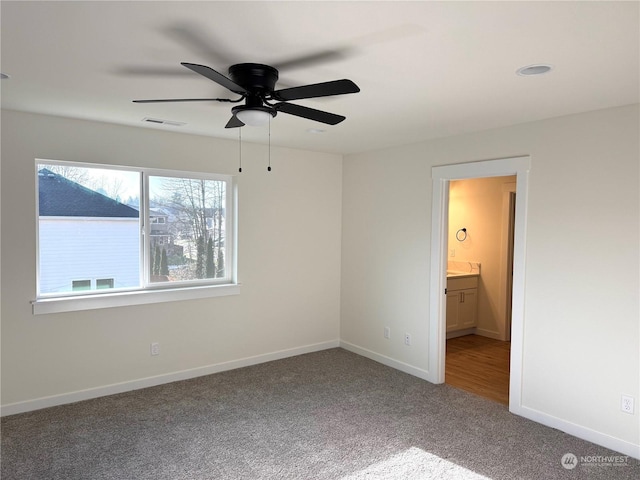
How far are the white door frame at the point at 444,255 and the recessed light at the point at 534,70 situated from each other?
124 cm

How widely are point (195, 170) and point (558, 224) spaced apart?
128 inches

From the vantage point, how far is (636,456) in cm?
292

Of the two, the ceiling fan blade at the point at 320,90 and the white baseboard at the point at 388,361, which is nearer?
the ceiling fan blade at the point at 320,90

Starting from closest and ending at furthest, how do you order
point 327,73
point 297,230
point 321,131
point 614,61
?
point 614,61 → point 327,73 → point 321,131 → point 297,230

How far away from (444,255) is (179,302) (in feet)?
8.61

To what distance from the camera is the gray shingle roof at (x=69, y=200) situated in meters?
3.63

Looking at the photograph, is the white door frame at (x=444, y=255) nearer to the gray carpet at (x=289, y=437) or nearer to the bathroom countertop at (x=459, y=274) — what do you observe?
the gray carpet at (x=289, y=437)

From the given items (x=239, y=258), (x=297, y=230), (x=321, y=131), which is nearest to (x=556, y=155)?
(x=321, y=131)

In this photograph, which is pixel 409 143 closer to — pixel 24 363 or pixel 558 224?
pixel 558 224

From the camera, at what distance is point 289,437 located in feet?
10.4

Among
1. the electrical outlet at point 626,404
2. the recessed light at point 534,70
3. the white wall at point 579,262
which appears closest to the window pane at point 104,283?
the white wall at point 579,262

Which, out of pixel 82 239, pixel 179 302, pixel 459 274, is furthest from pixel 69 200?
pixel 459 274

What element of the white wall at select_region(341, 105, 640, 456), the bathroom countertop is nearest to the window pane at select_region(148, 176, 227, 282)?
the white wall at select_region(341, 105, 640, 456)

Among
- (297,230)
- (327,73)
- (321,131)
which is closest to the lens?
(327,73)
